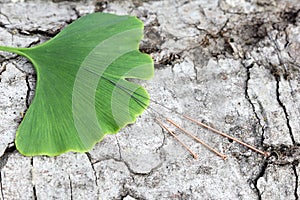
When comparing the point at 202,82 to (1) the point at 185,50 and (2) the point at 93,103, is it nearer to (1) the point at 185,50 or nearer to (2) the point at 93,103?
(1) the point at 185,50

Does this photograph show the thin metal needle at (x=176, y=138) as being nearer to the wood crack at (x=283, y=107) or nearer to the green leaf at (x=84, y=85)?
the green leaf at (x=84, y=85)

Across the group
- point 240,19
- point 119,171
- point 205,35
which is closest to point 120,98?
point 119,171

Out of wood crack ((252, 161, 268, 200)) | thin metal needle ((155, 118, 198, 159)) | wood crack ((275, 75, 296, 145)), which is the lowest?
wood crack ((252, 161, 268, 200))

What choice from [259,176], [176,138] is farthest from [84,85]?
[259,176]

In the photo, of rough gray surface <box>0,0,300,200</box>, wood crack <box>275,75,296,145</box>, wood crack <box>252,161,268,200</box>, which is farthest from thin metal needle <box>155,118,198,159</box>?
wood crack <box>275,75,296,145</box>

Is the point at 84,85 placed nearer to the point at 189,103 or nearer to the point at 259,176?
the point at 189,103

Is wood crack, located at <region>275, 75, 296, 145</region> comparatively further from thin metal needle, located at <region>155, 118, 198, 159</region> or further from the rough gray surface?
thin metal needle, located at <region>155, 118, 198, 159</region>
